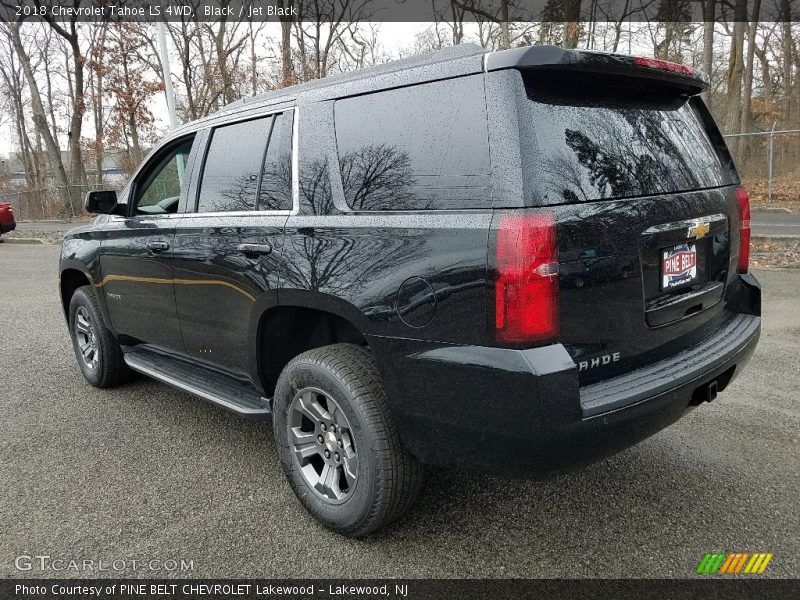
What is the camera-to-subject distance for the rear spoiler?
211 cm

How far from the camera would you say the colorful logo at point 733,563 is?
2.36 meters

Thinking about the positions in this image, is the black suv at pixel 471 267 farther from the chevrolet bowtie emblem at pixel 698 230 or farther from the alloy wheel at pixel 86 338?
the alloy wheel at pixel 86 338

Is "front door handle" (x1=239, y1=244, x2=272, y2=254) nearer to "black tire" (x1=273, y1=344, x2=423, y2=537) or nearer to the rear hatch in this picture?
"black tire" (x1=273, y1=344, x2=423, y2=537)

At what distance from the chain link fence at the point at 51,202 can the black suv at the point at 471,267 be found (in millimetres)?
27122

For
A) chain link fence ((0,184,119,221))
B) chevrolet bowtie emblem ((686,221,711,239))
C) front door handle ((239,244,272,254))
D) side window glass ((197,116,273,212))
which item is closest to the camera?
chevrolet bowtie emblem ((686,221,711,239))

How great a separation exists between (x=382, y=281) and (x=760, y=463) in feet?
7.53

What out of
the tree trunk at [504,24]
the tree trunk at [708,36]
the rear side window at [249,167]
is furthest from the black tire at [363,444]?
the tree trunk at [504,24]

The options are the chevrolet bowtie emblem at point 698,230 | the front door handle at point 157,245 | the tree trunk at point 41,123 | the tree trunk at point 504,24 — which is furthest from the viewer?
the tree trunk at point 41,123

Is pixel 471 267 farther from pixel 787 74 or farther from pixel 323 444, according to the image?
pixel 787 74

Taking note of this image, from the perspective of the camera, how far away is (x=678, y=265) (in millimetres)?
2455

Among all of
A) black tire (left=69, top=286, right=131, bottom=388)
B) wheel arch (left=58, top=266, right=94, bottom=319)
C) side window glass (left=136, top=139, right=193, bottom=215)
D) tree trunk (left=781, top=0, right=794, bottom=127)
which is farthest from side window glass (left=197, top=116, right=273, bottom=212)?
tree trunk (left=781, top=0, right=794, bottom=127)

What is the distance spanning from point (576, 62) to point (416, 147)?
2.09 ft

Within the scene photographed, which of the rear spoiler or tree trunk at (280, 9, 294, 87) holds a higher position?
tree trunk at (280, 9, 294, 87)

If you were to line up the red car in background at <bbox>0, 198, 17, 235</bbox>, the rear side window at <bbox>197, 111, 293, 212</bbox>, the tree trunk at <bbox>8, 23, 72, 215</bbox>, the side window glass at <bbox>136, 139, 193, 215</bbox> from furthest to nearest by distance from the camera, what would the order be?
1. the tree trunk at <bbox>8, 23, 72, 215</bbox>
2. the red car in background at <bbox>0, 198, 17, 235</bbox>
3. the side window glass at <bbox>136, 139, 193, 215</bbox>
4. the rear side window at <bbox>197, 111, 293, 212</bbox>
